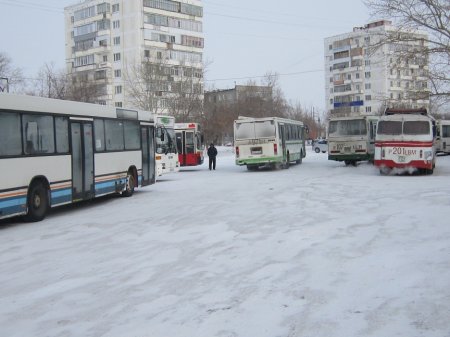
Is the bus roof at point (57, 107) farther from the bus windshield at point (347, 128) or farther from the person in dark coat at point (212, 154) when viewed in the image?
the bus windshield at point (347, 128)

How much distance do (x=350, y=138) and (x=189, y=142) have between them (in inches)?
376

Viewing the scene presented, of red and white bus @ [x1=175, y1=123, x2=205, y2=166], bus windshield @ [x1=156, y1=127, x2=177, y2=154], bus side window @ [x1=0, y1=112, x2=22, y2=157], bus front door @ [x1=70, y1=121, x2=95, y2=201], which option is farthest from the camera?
red and white bus @ [x1=175, y1=123, x2=205, y2=166]

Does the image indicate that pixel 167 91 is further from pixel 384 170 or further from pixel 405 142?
pixel 405 142

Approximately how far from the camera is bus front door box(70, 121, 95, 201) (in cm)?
1459

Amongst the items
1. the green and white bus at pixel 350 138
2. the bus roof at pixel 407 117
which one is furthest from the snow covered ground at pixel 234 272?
the green and white bus at pixel 350 138

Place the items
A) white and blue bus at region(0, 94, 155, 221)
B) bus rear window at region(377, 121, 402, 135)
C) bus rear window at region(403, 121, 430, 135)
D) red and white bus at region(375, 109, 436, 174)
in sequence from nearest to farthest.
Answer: white and blue bus at region(0, 94, 155, 221) → red and white bus at region(375, 109, 436, 174) → bus rear window at region(403, 121, 430, 135) → bus rear window at region(377, 121, 402, 135)

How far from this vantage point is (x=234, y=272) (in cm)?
728

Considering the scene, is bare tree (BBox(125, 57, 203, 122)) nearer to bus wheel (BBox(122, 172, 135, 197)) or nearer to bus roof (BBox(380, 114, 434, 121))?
bus roof (BBox(380, 114, 434, 121))

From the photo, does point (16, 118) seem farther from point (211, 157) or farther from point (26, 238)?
point (211, 157)

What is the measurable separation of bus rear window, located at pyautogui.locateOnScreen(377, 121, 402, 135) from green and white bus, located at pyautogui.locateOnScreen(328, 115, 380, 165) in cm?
620

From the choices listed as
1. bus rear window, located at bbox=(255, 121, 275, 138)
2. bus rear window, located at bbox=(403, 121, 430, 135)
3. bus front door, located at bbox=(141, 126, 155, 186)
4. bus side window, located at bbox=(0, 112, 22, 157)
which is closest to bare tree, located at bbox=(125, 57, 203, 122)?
bus rear window, located at bbox=(255, 121, 275, 138)

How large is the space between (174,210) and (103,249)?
4.79 m

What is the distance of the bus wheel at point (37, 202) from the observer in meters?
12.7

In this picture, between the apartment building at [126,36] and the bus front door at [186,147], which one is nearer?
the bus front door at [186,147]
